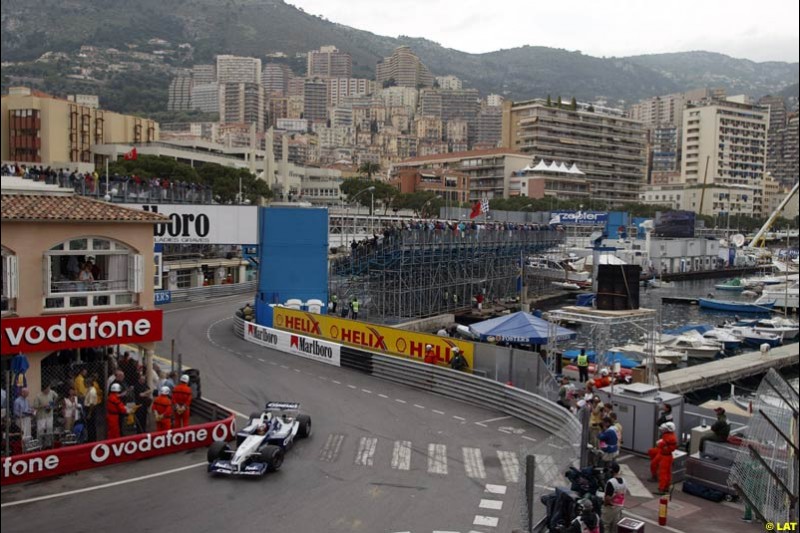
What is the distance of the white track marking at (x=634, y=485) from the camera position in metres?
14.1

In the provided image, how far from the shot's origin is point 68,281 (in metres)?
16.9

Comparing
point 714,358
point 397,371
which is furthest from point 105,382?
point 714,358

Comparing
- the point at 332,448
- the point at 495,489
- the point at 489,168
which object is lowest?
the point at 332,448

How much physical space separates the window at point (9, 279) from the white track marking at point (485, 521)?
34.1 ft

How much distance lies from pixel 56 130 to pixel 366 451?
1238 cm

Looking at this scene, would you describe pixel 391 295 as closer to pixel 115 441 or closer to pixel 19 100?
pixel 115 441

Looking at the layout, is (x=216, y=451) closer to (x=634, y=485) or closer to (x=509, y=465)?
(x=509, y=465)

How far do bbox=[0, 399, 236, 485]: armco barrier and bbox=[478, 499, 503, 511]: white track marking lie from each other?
20.9 ft

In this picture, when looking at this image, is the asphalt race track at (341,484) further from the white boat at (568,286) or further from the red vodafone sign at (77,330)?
the white boat at (568,286)

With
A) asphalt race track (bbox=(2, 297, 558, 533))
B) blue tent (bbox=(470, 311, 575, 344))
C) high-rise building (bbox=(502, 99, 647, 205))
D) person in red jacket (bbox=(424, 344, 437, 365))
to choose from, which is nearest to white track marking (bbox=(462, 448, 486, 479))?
asphalt race track (bbox=(2, 297, 558, 533))

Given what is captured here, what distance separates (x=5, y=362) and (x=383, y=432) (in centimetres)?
834

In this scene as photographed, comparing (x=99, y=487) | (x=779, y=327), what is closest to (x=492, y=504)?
(x=99, y=487)

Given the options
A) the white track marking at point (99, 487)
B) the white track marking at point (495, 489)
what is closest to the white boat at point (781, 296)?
the white track marking at point (495, 489)

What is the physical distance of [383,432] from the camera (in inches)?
703
